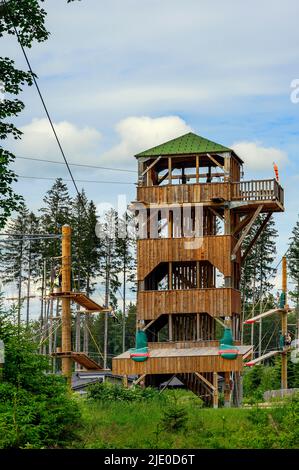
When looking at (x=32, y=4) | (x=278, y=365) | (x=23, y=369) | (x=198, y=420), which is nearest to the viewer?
(x=23, y=369)

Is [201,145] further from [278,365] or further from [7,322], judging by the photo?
[7,322]

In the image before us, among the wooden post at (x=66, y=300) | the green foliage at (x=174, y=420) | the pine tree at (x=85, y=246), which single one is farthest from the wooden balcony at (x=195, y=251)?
the pine tree at (x=85, y=246)

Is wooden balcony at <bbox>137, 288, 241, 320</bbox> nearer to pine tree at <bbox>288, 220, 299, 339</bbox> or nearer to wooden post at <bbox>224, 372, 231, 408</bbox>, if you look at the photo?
wooden post at <bbox>224, 372, 231, 408</bbox>

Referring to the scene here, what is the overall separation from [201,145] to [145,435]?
71.6 ft

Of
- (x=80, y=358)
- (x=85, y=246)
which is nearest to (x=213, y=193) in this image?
(x=80, y=358)

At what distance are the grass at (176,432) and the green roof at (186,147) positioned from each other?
58.4 ft

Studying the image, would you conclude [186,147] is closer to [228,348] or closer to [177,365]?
[228,348]

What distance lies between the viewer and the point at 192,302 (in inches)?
1967

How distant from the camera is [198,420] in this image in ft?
111

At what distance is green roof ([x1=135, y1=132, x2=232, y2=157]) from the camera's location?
50.7 metres

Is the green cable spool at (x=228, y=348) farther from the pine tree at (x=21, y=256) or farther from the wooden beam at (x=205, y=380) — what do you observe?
the pine tree at (x=21, y=256)

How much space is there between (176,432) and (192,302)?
57.8 ft
